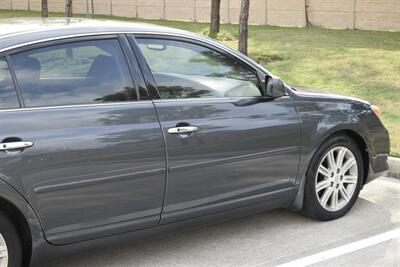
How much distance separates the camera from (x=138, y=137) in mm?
3766

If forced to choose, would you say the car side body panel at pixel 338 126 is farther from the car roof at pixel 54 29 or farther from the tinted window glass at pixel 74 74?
the tinted window glass at pixel 74 74

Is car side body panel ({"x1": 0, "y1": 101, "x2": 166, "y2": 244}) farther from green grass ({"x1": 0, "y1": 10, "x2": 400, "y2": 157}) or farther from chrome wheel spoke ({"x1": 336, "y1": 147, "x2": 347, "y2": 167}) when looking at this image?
green grass ({"x1": 0, "y1": 10, "x2": 400, "y2": 157})

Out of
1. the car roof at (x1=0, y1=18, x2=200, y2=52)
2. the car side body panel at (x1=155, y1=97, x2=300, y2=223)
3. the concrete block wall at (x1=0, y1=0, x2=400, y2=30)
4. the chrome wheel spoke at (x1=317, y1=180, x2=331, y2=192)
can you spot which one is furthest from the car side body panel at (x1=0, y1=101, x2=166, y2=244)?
the concrete block wall at (x1=0, y1=0, x2=400, y2=30)

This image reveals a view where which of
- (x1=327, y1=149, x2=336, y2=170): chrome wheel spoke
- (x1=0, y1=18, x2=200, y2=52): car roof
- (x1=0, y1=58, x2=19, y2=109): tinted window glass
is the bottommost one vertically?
(x1=327, y1=149, x2=336, y2=170): chrome wheel spoke

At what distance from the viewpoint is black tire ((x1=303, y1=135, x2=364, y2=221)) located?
15.7 ft

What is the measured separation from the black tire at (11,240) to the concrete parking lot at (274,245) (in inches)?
27.8

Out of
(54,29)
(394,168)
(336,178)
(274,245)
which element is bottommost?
(274,245)

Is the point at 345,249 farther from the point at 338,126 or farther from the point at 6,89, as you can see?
the point at 6,89

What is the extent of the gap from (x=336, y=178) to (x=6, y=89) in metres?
2.79

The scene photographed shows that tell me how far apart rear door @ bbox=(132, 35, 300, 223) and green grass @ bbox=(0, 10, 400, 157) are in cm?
264

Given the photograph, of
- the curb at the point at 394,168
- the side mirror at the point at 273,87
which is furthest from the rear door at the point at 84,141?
the curb at the point at 394,168

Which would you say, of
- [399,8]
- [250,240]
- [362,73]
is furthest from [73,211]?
[399,8]

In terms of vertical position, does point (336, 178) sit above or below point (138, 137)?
below

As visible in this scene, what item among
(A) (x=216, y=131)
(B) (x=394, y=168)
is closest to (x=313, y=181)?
(A) (x=216, y=131)
